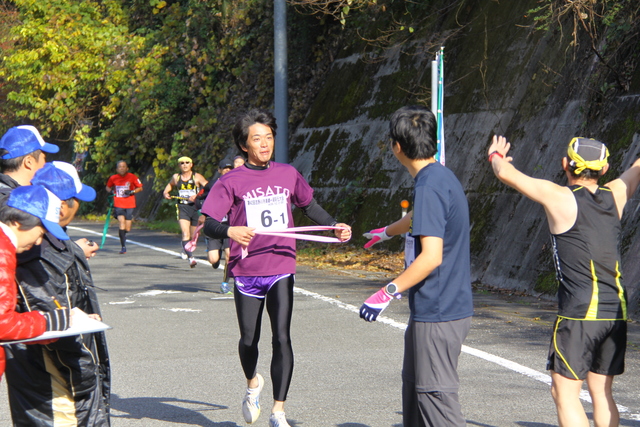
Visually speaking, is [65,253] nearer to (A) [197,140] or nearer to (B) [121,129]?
(A) [197,140]

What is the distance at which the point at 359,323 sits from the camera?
8.57 m

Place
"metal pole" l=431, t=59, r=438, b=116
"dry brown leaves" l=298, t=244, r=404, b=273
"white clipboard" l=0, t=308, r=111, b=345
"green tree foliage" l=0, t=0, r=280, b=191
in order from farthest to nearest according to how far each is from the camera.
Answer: "green tree foliage" l=0, t=0, r=280, b=191, "dry brown leaves" l=298, t=244, r=404, b=273, "metal pole" l=431, t=59, r=438, b=116, "white clipboard" l=0, t=308, r=111, b=345

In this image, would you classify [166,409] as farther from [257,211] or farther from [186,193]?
[186,193]

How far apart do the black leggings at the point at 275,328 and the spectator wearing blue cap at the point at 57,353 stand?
1.42 metres

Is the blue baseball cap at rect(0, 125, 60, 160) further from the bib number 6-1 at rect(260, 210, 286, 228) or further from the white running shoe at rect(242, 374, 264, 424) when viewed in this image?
the white running shoe at rect(242, 374, 264, 424)

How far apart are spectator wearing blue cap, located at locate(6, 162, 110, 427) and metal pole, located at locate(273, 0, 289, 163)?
37.7 ft

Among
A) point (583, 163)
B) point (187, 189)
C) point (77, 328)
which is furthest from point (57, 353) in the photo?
point (187, 189)

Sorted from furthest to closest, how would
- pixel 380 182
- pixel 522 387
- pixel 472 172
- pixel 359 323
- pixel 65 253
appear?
pixel 380 182 < pixel 472 172 < pixel 359 323 < pixel 522 387 < pixel 65 253

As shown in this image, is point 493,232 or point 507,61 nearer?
point 493,232

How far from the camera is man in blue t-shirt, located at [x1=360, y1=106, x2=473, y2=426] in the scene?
11.9 ft

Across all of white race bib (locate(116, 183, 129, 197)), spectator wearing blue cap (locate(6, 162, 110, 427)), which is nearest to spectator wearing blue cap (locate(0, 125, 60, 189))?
spectator wearing blue cap (locate(6, 162, 110, 427))

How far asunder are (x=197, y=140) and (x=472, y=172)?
14.3 m

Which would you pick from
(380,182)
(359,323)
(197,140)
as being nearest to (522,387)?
(359,323)

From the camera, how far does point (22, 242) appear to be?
328 centimetres
